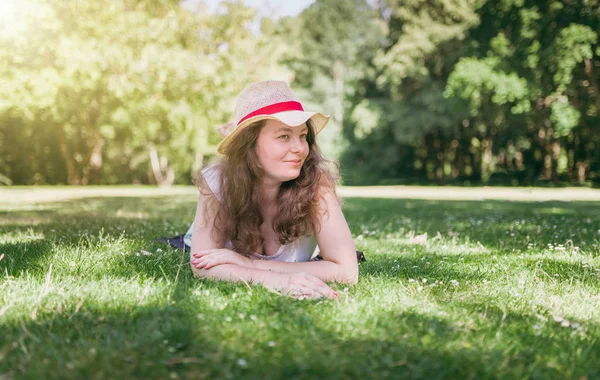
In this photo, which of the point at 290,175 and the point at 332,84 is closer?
the point at 290,175

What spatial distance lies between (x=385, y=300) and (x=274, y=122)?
61.6 inches

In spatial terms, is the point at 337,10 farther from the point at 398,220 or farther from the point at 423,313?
the point at 423,313

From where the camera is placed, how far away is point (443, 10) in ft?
120

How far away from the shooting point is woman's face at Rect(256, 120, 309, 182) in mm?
4055

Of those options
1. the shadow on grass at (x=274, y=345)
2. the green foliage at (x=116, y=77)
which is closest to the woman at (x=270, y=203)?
the shadow on grass at (x=274, y=345)

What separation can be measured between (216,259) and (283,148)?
97 cm

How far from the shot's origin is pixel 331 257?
4102 mm

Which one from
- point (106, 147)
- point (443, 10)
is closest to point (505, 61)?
point (443, 10)

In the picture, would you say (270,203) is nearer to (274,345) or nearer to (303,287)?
(303,287)

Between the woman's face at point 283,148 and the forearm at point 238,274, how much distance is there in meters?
0.77

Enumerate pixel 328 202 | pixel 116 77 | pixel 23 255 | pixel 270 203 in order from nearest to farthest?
pixel 328 202
pixel 270 203
pixel 23 255
pixel 116 77

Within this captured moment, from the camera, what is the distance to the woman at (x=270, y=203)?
397 centimetres

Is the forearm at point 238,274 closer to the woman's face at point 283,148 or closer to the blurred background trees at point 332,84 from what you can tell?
the woman's face at point 283,148

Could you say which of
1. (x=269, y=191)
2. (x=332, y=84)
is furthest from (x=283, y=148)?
(x=332, y=84)
